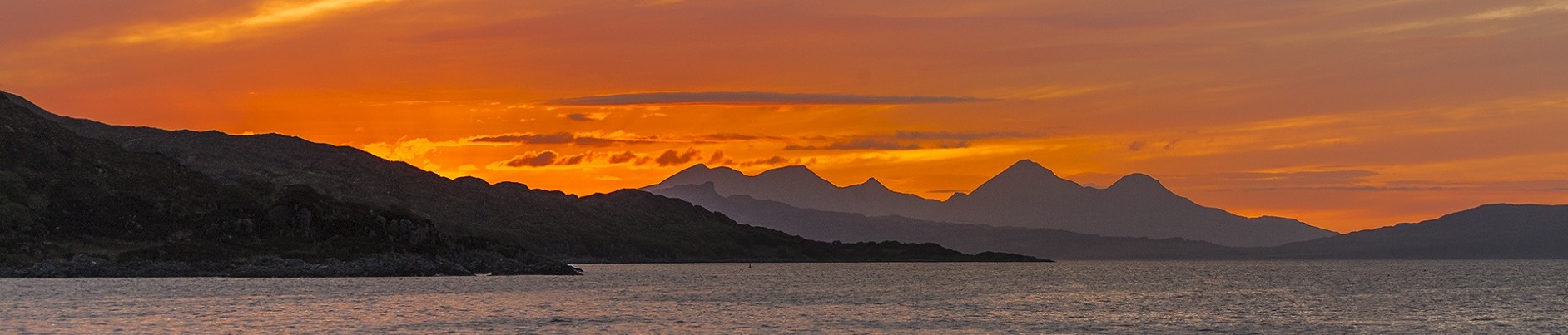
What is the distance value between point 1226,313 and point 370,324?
70514mm

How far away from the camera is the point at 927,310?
13575cm

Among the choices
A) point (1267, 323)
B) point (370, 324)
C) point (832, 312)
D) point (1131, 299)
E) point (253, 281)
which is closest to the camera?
point (370, 324)

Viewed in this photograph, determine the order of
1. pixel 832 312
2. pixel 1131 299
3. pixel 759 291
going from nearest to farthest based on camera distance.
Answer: pixel 832 312, pixel 1131 299, pixel 759 291

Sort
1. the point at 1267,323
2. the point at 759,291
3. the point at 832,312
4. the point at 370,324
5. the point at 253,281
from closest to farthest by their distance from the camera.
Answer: the point at 370,324 < the point at 1267,323 < the point at 832,312 < the point at 759,291 < the point at 253,281

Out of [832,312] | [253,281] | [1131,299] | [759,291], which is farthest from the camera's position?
[253,281]

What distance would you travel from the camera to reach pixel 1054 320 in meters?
122

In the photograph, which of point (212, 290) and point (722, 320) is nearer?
point (722, 320)

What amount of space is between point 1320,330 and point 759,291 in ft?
263

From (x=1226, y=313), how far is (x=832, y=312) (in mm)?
33639

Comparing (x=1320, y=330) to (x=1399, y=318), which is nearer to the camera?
(x=1320, y=330)

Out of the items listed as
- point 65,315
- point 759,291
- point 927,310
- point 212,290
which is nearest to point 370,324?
point 65,315

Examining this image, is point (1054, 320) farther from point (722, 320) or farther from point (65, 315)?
point (65, 315)

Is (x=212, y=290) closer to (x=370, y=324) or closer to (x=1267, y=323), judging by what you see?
(x=370, y=324)

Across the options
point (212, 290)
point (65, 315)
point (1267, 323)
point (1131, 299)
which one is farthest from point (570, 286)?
point (1267, 323)
